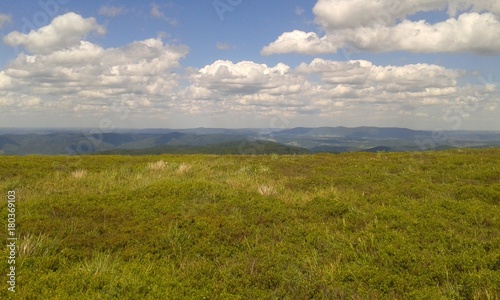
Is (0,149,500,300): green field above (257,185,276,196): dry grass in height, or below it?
below

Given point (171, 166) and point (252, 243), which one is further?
point (171, 166)

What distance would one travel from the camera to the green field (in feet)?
19.6

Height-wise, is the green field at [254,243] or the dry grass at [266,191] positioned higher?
the dry grass at [266,191]

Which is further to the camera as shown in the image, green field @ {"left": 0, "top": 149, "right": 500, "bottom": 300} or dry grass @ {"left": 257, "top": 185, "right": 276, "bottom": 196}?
dry grass @ {"left": 257, "top": 185, "right": 276, "bottom": 196}

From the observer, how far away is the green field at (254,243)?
5.98 m

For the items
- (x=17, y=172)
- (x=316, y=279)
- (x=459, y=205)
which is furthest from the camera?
(x=17, y=172)

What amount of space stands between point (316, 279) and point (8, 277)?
242 inches

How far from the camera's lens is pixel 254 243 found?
8.34m

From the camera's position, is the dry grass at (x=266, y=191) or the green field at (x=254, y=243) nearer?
the green field at (x=254, y=243)

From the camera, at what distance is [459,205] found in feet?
35.2

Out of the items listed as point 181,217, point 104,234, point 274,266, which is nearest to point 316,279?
point 274,266

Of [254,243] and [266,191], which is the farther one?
[266,191]

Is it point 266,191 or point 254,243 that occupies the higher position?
point 266,191

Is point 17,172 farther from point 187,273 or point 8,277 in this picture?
point 187,273
